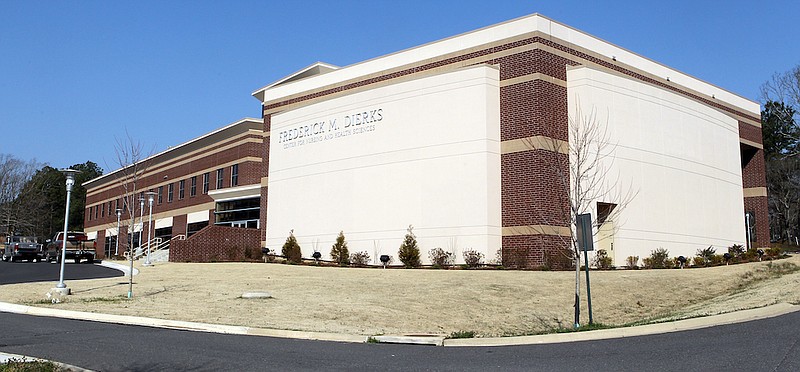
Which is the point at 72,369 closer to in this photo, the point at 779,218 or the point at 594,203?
the point at 594,203

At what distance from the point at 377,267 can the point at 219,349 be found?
846 inches

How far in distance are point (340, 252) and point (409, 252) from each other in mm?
4369

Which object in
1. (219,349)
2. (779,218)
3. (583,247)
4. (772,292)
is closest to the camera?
(219,349)

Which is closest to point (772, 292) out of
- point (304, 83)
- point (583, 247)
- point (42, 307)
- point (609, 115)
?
point (583, 247)

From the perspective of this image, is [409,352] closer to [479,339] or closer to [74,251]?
[479,339]

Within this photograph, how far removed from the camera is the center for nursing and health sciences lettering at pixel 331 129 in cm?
3603

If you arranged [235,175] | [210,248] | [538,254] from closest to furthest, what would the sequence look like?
[538,254] → [210,248] → [235,175]

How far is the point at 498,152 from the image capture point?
1275 inches

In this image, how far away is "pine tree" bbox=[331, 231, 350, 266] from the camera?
34.5 m

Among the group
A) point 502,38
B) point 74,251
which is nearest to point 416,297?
point 502,38

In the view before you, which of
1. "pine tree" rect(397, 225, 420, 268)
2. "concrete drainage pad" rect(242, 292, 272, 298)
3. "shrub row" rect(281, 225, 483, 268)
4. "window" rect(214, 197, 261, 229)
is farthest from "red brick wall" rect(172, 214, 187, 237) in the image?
"concrete drainage pad" rect(242, 292, 272, 298)

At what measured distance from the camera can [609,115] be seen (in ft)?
108

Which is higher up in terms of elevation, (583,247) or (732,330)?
(583,247)

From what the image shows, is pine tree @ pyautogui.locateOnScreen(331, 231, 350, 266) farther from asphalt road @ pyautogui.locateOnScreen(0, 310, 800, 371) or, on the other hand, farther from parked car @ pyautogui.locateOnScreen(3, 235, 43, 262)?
parked car @ pyautogui.locateOnScreen(3, 235, 43, 262)
